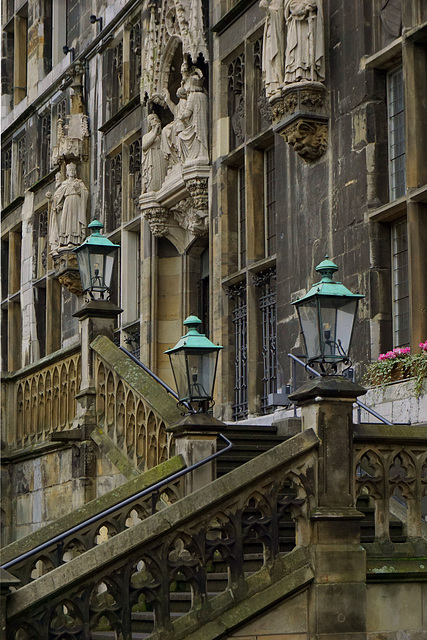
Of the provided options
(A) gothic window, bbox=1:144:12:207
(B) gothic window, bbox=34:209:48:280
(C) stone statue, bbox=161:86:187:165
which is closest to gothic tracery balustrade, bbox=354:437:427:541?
(C) stone statue, bbox=161:86:187:165

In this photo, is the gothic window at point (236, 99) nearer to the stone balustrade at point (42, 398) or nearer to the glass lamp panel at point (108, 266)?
the stone balustrade at point (42, 398)

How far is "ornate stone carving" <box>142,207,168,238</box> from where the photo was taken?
18969mm

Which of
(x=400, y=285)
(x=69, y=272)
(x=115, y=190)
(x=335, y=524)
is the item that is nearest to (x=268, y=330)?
(x=400, y=285)

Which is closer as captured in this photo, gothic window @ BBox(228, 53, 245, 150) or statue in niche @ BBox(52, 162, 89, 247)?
gothic window @ BBox(228, 53, 245, 150)

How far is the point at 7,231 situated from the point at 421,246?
15500mm

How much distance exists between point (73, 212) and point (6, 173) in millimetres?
5947

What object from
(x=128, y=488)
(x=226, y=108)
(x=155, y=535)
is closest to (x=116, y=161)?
(x=226, y=108)

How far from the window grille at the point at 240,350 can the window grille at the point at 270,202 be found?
811mm

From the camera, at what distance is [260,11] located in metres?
16.4

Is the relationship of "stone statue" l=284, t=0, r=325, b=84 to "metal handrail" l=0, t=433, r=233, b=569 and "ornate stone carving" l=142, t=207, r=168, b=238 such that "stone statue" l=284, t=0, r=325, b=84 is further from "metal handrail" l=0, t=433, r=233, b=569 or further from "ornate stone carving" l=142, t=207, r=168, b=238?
"metal handrail" l=0, t=433, r=233, b=569

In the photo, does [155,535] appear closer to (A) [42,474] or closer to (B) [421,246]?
(B) [421,246]

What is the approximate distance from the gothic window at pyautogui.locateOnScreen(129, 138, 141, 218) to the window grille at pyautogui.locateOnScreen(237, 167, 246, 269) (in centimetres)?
356

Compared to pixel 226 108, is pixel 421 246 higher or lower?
lower

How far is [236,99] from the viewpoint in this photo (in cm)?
1723
